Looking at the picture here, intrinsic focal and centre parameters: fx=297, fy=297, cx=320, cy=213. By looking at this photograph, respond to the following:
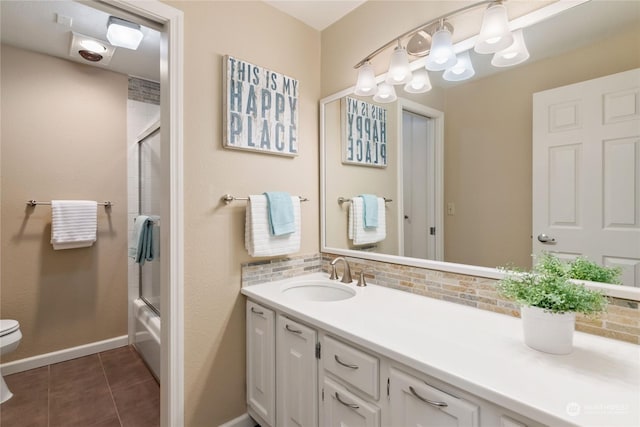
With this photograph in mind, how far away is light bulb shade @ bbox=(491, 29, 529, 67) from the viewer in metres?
1.15

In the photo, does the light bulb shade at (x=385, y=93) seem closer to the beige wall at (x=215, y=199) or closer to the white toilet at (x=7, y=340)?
the beige wall at (x=215, y=199)

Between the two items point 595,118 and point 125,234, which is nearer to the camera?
point 595,118

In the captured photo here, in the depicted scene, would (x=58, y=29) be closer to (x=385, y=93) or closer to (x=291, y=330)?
(x=385, y=93)

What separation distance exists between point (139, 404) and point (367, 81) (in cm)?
239

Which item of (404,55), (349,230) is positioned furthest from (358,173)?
(404,55)

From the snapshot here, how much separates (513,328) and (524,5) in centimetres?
123

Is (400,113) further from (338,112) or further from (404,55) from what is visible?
(338,112)

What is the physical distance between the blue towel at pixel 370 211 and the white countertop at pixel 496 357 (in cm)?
55

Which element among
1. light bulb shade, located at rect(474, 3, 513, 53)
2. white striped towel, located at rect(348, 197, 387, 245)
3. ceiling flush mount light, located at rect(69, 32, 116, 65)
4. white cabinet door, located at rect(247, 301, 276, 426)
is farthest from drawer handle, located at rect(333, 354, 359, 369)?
ceiling flush mount light, located at rect(69, 32, 116, 65)

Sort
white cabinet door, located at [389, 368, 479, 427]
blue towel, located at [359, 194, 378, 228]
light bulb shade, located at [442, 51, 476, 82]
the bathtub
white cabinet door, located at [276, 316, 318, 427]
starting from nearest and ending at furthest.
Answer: white cabinet door, located at [389, 368, 479, 427]
white cabinet door, located at [276, 316, 318, 427]
light bulb shade, located at [442, 51, 476, 82]
blue towel, located at [359, 194, 378, 228]
the bathtub

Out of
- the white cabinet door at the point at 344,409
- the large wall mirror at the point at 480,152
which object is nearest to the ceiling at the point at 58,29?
the large wall mirror at the point at 480,152

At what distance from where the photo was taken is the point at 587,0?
102 centimetres

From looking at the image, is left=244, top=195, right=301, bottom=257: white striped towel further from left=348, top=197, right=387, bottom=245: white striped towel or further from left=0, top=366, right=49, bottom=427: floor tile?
left=0, top=366, right=49, bottom=427: floor tile

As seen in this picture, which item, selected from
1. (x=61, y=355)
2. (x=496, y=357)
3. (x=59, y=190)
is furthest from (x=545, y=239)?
(x=61, y=355)
